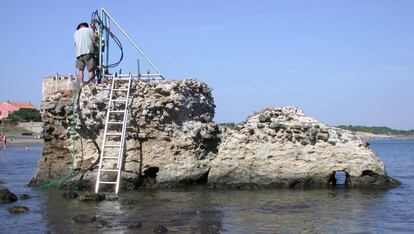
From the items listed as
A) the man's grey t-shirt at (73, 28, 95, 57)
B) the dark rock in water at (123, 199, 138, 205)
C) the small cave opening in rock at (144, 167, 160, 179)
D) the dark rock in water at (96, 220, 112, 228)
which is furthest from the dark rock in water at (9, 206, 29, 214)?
the man's grey t-shirt at (73, 28, 95, 57)

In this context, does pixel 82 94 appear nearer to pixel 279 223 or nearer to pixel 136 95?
pixel 136 95

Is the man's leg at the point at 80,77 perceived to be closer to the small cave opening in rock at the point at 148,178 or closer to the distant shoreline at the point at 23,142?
the small cave opening in rock at the point at 148,178

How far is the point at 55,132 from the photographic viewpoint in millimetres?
18750

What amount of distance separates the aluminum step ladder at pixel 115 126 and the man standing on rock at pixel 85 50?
1.34 meters

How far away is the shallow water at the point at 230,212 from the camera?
11.4m

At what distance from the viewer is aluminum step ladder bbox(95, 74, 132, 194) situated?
16.9m

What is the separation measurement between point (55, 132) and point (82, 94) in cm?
199

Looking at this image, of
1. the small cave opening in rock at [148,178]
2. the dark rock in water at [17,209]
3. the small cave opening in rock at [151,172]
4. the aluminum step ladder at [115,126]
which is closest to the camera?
the dark rock in water at [17,209]

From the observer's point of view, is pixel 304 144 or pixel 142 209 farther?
pixel 304 144

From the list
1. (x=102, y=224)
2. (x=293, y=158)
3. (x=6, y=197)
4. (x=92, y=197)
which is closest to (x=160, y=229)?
(x=102, y=224)

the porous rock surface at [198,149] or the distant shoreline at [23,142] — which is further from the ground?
the porous rock surface at [198,149]

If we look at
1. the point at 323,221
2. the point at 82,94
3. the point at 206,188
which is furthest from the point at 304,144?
the point at 82,94

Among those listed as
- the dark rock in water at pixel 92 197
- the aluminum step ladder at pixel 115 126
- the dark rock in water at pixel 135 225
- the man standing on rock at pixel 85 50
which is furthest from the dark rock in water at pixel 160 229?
the man standing on rock at pixel 85 50

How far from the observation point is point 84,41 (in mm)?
18672
